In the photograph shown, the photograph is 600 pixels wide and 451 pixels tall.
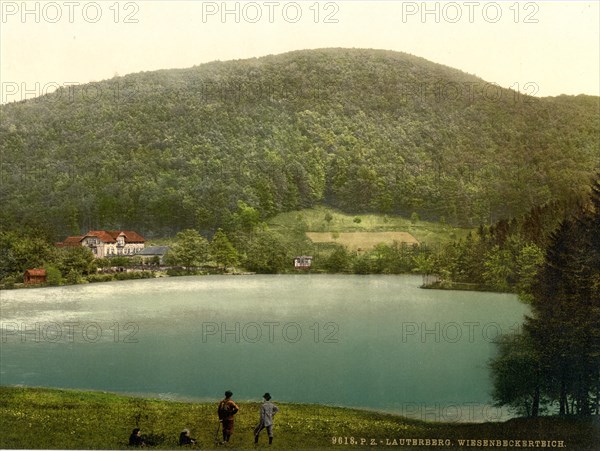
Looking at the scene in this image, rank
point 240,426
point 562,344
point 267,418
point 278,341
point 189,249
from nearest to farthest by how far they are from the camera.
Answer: point 267,418 < point 240,426 < point 562,344 < point 278,341 < point 189,249

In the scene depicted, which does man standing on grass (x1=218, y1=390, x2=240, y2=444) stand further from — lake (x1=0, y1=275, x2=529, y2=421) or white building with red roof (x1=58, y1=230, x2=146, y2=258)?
white building with red roof (x1=58, y1=230, x2=146, y2=258)

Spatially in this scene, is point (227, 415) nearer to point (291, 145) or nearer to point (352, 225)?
point (352, 225)

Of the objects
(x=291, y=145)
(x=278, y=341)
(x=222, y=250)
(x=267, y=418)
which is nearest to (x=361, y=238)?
(x=291, y=145)

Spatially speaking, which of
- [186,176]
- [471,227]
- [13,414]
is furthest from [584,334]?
[13,414]

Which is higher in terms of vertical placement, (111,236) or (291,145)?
(291,145)

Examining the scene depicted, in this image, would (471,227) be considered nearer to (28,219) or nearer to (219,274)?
(219,274)

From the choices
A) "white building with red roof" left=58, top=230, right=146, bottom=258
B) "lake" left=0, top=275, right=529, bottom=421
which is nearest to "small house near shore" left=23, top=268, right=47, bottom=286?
"lake" left=0, top=275, right=529, bottom=421
